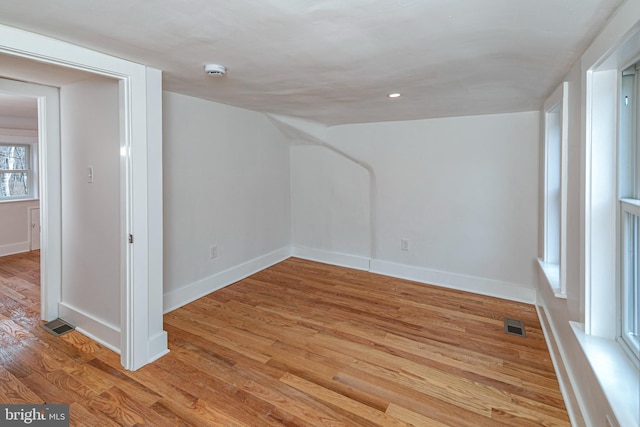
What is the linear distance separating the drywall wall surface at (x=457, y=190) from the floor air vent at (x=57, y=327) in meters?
3.26

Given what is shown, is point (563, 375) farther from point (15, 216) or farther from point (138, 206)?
point (15, 216)

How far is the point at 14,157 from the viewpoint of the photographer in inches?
198

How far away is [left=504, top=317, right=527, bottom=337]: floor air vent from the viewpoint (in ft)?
8.43

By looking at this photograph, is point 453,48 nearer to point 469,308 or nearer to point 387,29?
point 387,29

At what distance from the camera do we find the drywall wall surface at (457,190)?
10.4ft

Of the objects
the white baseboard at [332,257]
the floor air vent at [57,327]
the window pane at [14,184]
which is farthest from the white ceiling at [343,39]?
the window pane at [14,184]

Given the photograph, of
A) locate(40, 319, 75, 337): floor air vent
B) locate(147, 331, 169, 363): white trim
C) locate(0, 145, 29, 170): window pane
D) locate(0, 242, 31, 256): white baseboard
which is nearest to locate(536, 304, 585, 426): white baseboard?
locate(147, 331, 169, 363): white trim

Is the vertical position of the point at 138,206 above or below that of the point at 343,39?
below

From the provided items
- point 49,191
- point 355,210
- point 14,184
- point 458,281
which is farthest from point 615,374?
point 14,184

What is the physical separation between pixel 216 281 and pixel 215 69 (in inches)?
89.0

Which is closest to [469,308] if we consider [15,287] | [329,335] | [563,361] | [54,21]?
[563,361]

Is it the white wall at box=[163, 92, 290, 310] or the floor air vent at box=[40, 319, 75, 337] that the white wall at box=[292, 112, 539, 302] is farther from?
the floor air vent at box=[40, 319, 75, 337]

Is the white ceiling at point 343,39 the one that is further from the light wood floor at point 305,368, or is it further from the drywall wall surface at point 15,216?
the drywall wall surface at point 15,216

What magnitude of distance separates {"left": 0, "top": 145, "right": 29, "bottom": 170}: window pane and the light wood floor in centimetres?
295
